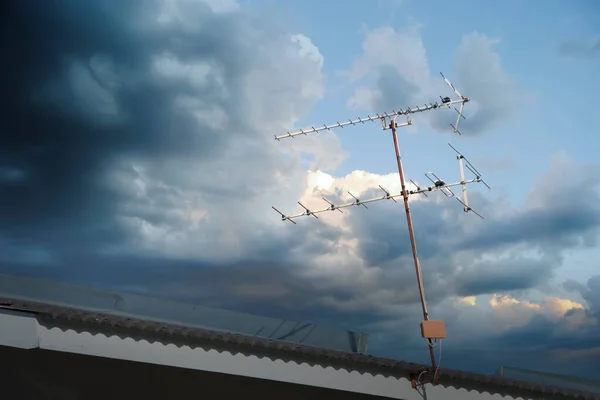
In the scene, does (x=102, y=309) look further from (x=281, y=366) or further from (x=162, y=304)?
(x=281, y=366)

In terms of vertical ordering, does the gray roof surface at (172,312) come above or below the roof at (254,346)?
above

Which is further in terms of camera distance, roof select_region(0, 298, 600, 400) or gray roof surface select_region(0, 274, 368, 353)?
gray roof surface select_region(0, 274, 368, 353)

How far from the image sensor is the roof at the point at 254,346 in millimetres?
6566

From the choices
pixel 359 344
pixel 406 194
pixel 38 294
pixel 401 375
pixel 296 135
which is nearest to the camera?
pixel 38 294

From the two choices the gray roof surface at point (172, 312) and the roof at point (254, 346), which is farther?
the gray roof surface at point (172, 312)

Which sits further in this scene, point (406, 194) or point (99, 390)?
point (406, 194)

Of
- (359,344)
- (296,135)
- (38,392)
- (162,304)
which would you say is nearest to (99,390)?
(38,392)

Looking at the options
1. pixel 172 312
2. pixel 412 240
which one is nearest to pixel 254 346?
pixel 172 312

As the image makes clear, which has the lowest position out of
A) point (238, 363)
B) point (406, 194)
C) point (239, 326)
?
point (238, 363)

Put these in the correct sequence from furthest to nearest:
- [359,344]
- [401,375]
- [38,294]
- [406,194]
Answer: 1. [406,194]
2. [359,344]
3. [401,375]
4. [38,294]

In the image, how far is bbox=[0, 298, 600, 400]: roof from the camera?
21.5 feet

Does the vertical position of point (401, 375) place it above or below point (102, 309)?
below

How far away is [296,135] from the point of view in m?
10.9

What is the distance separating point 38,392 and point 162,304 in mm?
1990
